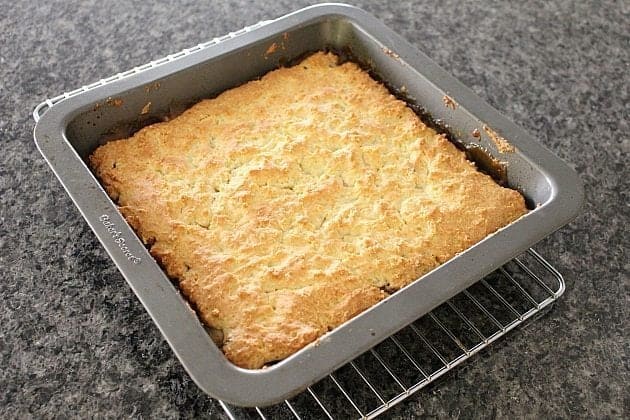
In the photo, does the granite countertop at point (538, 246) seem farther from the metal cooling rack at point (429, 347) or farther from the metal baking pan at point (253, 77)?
the metal baking pan at point (253, 77)

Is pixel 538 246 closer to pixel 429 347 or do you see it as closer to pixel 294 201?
pixel 429 347

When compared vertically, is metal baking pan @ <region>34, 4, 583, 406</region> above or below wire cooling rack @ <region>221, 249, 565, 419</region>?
above

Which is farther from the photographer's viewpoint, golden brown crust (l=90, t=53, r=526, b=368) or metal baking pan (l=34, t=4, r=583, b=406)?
golden brown crust (l=90, t=53, r=526, b=368)

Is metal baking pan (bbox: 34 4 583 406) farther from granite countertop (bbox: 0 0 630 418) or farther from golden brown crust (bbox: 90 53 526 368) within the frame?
granite countertop (bbox: 0 0 630 418)

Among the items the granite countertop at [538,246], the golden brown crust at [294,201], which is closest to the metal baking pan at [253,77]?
the golden brown crust at [294,201]

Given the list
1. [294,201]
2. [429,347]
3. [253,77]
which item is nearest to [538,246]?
[429,347]

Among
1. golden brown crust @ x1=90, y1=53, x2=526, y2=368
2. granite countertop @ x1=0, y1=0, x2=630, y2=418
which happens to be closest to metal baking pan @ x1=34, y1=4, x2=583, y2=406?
golden brown crust @ x1=90, y1=53, x2=526, y2=368
